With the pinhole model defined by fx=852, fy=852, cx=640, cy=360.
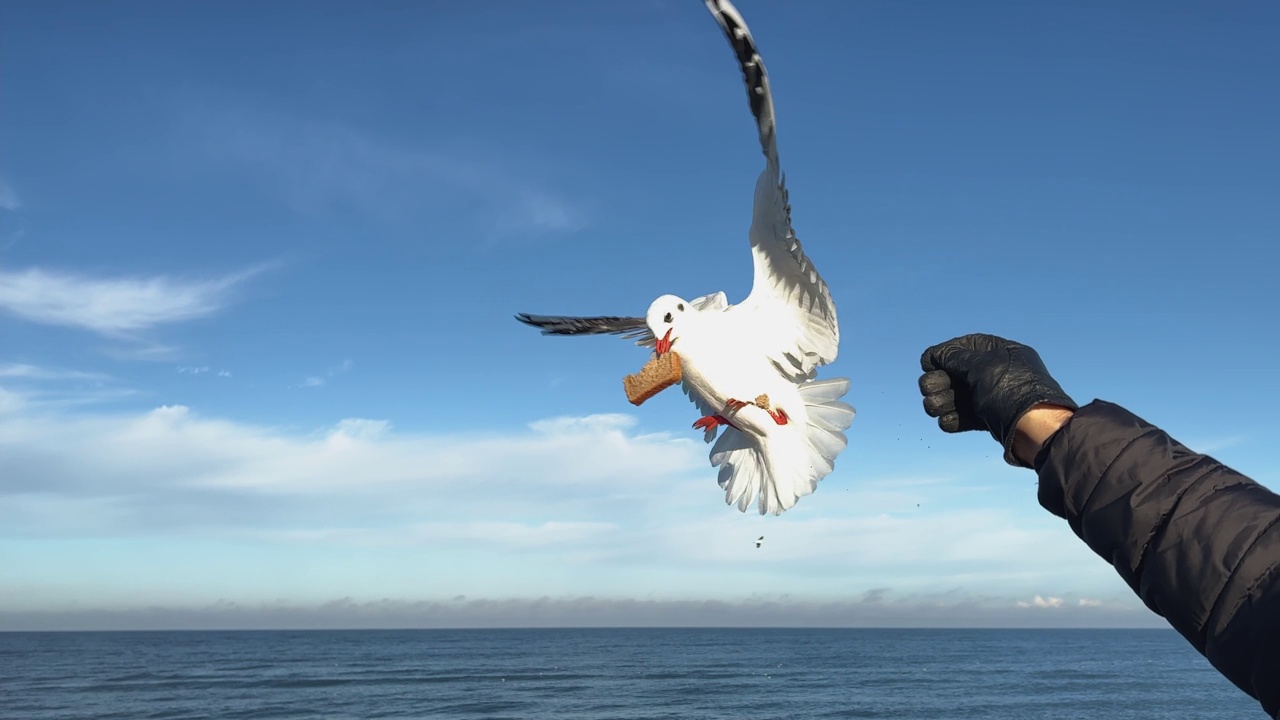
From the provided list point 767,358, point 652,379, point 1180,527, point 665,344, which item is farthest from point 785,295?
point 1180,527

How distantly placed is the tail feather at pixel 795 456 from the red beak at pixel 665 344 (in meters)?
0.68

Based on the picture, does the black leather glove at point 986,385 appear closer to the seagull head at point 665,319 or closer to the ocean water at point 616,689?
the seagull head at point 665,319

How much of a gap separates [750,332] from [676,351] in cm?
40

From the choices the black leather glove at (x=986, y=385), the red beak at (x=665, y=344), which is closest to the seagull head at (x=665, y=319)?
the red beak at (x=665, y=344)

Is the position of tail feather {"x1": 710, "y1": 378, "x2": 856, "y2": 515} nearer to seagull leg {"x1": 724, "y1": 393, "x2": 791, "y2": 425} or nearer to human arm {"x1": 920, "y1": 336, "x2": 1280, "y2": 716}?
seagull leg {"x1": 724, "y1": 393, "x2": 791, "y2": 425}

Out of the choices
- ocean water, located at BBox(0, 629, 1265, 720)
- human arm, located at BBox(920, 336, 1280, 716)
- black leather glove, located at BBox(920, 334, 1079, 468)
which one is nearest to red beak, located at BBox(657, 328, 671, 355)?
black leather glove, located at BBox(920, 334, 1079, 468)

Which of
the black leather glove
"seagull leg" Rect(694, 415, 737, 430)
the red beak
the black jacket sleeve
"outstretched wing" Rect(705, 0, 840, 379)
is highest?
"outstretched wing" Rect(705, 0, 840, 379)

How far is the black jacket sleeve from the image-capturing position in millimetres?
1165

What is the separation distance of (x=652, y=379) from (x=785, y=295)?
31.7 inches

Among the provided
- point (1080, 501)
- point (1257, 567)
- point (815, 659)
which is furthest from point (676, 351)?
point (815, 659)

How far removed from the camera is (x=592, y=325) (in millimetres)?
4133

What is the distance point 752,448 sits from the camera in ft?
13.4

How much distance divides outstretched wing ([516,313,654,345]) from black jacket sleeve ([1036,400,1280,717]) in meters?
2.63

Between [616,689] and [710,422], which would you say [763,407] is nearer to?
[710,422]
